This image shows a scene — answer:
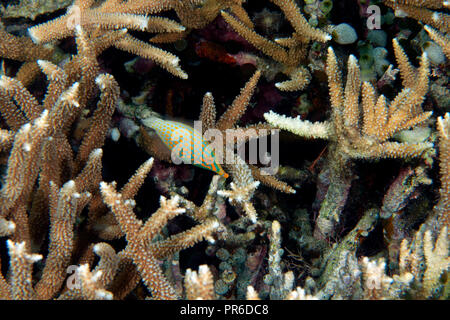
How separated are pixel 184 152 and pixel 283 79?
128cm

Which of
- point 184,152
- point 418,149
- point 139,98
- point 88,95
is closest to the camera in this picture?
point 418,149

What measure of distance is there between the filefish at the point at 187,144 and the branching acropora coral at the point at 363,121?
62 centimetres

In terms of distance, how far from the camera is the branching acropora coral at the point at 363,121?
8.41 ft

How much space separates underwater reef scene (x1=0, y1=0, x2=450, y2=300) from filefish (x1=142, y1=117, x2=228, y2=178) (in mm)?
13

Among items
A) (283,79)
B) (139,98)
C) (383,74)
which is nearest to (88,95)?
(139,98)

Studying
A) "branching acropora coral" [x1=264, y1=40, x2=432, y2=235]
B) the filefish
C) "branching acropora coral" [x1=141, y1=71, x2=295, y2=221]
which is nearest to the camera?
"branching acropora coral" [x1=264, y1=40, x2=432, y2=235]

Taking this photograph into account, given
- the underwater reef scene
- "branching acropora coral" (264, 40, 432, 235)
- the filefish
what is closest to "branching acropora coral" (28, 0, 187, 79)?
the underwater reef scene

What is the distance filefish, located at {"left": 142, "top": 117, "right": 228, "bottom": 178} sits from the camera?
2742mm

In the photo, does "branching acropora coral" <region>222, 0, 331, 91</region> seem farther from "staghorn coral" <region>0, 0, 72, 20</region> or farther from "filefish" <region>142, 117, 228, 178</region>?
"staghorn coral" <region>0, 0, 72, 20</region>

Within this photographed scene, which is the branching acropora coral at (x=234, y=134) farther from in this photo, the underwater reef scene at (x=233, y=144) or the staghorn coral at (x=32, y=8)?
the staghorn coral at (x=32, y=8)

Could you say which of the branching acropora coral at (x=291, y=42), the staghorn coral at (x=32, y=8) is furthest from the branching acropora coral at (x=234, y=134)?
the staghorn coral at (x=32, y=8)

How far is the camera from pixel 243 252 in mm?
2951

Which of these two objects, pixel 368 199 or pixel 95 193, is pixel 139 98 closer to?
pixel 95 193

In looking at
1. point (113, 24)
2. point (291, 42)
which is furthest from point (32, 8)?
point (291, 42)
